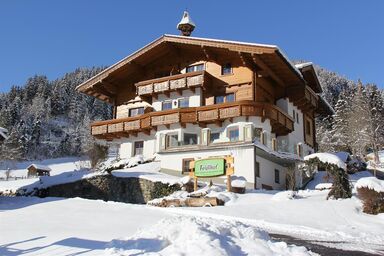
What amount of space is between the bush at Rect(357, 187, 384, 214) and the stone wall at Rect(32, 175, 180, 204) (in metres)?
9.04

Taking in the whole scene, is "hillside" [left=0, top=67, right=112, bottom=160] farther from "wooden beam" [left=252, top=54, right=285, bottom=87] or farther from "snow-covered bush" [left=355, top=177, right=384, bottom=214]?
"snow-covered bush" [left=355, top=177, right=384, bottom=214]

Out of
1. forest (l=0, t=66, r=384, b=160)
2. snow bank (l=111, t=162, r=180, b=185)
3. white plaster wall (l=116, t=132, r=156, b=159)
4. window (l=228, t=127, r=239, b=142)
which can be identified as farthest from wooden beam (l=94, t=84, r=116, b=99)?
window (l=228, t=127, r=239, b=142)

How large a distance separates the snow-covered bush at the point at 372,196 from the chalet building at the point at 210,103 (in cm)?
715

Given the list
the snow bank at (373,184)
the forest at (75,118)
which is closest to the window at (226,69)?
the snow bank at (373,184)

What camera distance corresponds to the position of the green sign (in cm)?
2078

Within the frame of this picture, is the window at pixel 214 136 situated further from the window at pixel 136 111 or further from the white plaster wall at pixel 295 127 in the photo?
the window at pixel 136 111

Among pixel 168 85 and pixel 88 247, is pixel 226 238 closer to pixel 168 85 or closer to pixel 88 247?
pixel 88 247

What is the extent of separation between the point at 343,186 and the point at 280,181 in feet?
25.8

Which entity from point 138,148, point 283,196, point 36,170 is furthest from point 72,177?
point 36,170

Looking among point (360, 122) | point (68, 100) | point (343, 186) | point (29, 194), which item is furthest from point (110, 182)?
point (68, 100)

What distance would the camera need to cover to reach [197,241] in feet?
27.4

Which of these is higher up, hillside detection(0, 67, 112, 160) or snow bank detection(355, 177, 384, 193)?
hillside detection(0, 67, 112, 160)

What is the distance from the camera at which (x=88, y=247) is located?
29.0 ft

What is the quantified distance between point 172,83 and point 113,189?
9991 millimetres
